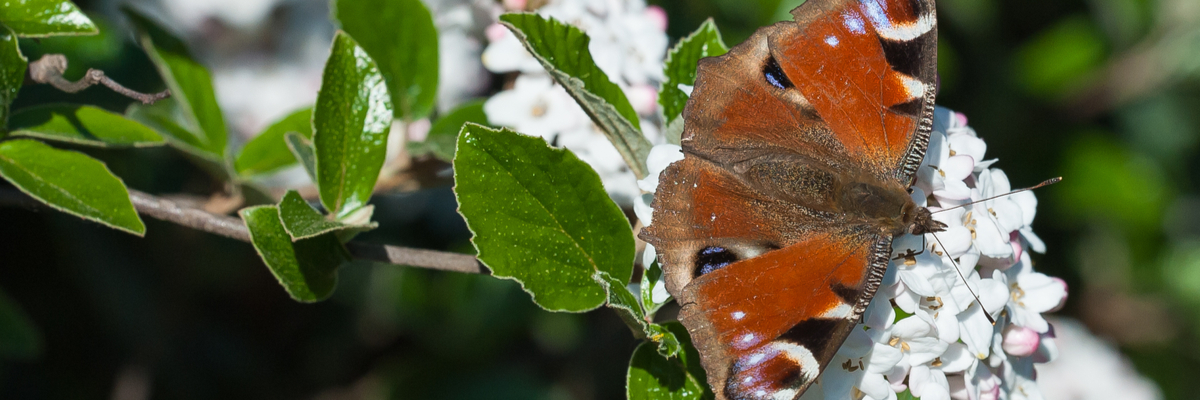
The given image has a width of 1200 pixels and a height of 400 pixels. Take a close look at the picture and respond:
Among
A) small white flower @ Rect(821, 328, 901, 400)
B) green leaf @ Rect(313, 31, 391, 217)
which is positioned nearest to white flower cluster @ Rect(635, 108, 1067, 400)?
small white flower @ Rect(821, 328, 901, 400)

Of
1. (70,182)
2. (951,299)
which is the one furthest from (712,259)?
(70,182)

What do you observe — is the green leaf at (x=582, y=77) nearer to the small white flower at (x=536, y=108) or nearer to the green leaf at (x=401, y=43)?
the small white flower at (x=536, y=108)

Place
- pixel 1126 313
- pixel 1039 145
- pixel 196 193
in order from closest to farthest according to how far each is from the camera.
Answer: pixel 196 193, pixel 1039 145, pixel 1126 313

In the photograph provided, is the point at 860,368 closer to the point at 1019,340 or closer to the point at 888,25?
the point at 1019,340

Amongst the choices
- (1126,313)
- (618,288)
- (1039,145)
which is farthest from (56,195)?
(1126,313)

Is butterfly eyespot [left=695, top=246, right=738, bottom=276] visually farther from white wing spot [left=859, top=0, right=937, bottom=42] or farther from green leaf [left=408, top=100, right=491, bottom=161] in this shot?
green leaf [left=408, top=100, right=491, bottom=161]

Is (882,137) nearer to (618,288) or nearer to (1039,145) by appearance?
(618,288)

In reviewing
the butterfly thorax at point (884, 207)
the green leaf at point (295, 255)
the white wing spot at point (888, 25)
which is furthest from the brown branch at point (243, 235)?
the white wing spot at point (888, 25)
